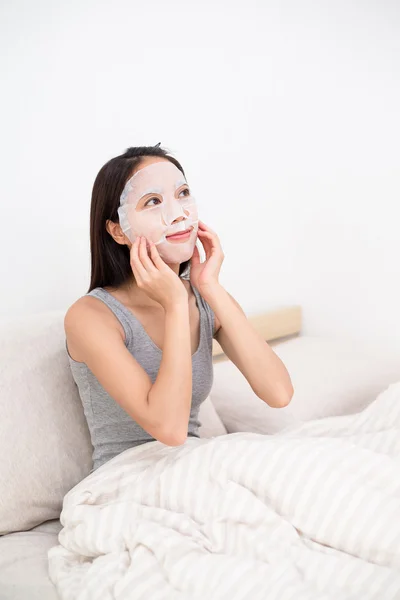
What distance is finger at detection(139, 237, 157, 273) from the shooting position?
52.2 inches

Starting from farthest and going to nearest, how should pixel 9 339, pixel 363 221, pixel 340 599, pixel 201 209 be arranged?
pixel 363 221 < pixel 201 209 < pixel 9 339 < pixel 340 599

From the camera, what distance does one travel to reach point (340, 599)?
89 centimetres

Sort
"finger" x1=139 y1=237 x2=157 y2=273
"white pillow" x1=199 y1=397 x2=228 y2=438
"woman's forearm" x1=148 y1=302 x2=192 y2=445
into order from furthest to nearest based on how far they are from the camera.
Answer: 1. "white pillow" x1=199 y1=397 x2=228 y2=438
2. "finger" x1=139 y1=237 x2=157 y2=273
3. "woman's forearm" x1=148 y1=302 x2=192 y2=445

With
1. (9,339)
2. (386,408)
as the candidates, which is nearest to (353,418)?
(386,408)

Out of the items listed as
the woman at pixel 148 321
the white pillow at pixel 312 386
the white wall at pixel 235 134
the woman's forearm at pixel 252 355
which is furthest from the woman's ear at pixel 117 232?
the white pillow at pixel 312 386

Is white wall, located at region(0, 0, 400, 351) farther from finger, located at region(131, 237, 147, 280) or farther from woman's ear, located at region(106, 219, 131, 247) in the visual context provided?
finger, located at region(131, 237, 147, 280)

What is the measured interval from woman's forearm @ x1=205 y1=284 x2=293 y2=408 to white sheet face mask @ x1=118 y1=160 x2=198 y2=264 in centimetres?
15

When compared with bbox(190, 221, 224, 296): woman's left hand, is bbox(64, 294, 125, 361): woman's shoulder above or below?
below

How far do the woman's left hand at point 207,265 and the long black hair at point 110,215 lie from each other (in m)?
Answer: 0.16

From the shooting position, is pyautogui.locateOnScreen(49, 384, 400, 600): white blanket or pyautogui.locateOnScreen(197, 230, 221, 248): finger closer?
pyautogui.locateOnScreen(49, 384, 400, 600): white blanket

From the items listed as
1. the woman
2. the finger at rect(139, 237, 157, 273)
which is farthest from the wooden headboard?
the finger at rect(139, 237, 157, 273)

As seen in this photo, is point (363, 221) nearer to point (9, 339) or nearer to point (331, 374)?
point (331, 374)

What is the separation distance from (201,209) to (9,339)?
3.20ft

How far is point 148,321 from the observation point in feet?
4.77
